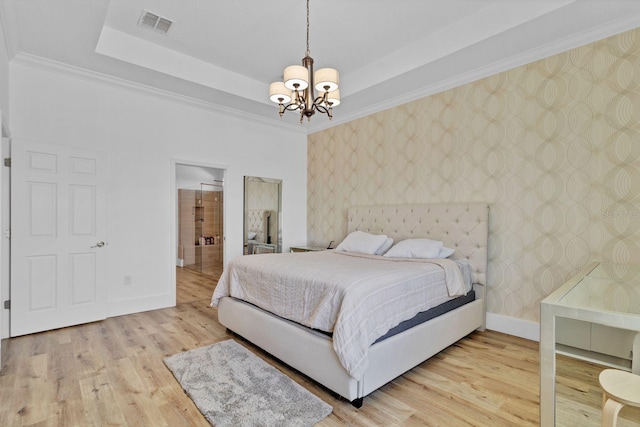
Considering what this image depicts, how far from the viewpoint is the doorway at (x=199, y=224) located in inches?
232

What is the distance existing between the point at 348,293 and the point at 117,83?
3640mm

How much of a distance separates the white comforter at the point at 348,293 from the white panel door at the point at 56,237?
1717mm

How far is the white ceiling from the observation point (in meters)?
2.61

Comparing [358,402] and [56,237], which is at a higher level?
[56,237]

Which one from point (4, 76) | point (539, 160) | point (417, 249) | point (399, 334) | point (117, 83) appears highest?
point (117, 83)

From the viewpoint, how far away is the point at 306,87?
2576 millimetres

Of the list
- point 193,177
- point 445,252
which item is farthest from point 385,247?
point 193,177

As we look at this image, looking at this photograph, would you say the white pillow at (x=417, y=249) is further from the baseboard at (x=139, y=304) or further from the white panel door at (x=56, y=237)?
the white panel door at (x=56, y=237)

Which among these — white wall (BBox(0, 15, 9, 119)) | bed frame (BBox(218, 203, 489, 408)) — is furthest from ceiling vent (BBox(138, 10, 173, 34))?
bed frame (BBox(218, 203, 489, 408))

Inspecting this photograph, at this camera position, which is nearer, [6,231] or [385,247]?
[6,231]

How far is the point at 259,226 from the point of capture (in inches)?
202

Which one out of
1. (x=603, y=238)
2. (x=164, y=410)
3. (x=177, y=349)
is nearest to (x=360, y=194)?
(x=603, y=238)

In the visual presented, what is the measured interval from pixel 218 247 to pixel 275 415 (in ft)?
14.4

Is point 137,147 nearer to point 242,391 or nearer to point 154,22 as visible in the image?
point 154,22
